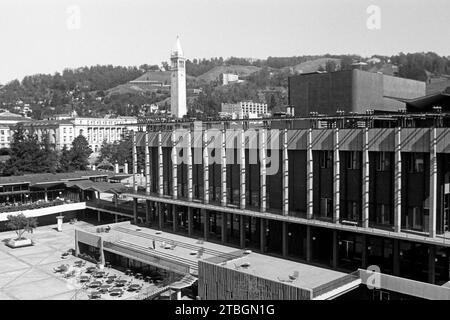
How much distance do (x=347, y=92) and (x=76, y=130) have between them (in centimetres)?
11047

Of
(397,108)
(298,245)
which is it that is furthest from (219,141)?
(397,108)

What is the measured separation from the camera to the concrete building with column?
2895cm

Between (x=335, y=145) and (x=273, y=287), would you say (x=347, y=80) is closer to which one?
(x=335, y=145)

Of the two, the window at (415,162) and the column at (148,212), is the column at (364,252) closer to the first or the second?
the window at (415,162)

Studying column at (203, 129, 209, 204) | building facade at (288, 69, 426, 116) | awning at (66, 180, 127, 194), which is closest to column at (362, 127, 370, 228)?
building facade at (288, 69, 426, 116)

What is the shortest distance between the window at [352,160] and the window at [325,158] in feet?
4.42

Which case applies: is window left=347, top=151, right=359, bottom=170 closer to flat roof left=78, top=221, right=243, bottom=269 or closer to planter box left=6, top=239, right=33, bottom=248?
flat roof left=78, top=221, right=243, bottom=269

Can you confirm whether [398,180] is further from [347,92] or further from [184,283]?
[184,283]

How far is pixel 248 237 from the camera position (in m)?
40.4

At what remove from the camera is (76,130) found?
447ft

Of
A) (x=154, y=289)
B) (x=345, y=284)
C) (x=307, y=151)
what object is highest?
(x=307, y=151)

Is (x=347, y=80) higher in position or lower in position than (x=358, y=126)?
higher

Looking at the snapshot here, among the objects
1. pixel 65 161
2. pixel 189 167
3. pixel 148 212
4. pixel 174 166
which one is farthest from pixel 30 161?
pixel 189 167

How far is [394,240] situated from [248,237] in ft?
44.2
